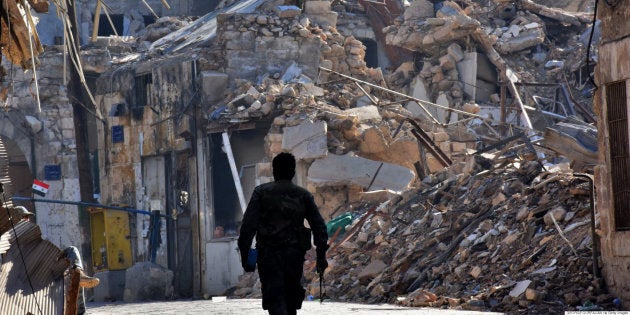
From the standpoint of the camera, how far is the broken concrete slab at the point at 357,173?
25.1 m

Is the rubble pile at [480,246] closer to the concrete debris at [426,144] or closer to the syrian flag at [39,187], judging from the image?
the concrete debris at [426,144]

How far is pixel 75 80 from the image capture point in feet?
87.7

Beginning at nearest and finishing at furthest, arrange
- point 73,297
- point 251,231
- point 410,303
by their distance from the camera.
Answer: point 73,297, point 251,231, point 410,303

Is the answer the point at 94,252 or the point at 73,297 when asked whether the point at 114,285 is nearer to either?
the point at 94,252

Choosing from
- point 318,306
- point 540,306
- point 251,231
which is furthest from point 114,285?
point 251,231

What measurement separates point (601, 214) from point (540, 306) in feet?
3.54

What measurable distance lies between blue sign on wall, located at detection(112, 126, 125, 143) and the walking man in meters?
22.9

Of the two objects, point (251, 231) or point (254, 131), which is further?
point (254, 131)

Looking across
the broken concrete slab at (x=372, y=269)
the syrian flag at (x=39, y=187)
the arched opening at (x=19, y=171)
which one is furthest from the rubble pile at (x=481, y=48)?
the broken concrete slab at (x=372, y=269)

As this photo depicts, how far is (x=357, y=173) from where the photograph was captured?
82.7ft

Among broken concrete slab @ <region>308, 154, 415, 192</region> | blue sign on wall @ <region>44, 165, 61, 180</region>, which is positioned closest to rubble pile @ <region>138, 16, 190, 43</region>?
blue sign on wall @ <region>44, 165, 61, 180</region>

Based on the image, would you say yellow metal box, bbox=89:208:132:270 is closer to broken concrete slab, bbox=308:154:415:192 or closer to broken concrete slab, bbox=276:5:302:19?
broken concrete slab, bbox=276:5:302:19

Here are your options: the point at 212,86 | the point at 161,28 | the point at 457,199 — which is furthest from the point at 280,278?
the point at 161,28

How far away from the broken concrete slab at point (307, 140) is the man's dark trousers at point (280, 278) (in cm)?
1635
